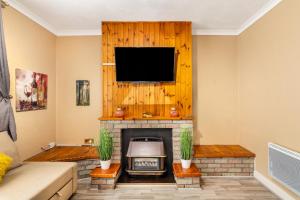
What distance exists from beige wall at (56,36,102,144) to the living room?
20 millimetres

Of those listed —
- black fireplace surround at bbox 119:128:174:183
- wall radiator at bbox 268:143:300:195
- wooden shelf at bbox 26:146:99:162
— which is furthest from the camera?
black fireplace surround at bbox 119:128:174:183

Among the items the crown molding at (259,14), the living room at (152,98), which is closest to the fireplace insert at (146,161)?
the living room at (152,98)

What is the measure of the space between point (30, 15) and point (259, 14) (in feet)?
11.7

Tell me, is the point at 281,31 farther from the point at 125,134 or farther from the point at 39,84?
the point at 39,84

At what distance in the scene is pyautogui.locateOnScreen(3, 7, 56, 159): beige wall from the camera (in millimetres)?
2910

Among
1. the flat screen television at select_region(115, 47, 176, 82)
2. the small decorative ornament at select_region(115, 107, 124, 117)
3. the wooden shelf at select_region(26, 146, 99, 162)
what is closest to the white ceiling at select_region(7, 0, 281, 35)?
the flat screen television at select_region(115, 47, 176, 82)

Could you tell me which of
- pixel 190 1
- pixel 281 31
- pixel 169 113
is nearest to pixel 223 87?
pixel 169 113

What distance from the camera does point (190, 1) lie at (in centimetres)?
297

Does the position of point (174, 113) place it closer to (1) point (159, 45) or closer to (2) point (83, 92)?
(1) point (159, 45)

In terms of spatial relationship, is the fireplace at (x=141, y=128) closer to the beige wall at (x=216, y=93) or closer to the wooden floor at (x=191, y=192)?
the wooden floor at (x=191, y=192)

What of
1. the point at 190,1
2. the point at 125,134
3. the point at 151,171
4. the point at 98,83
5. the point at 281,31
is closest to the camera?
the point at 281,31

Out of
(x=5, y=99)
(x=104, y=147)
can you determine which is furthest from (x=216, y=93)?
(x=5, y=99)

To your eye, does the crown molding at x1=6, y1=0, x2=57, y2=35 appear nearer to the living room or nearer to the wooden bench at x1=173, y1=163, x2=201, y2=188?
the living room

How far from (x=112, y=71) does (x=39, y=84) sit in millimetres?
1232
